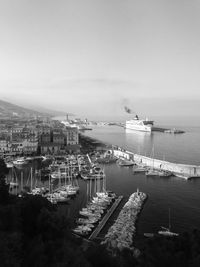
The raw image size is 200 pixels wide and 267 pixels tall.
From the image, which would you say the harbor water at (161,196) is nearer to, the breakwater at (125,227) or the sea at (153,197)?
the sea at (153,197)

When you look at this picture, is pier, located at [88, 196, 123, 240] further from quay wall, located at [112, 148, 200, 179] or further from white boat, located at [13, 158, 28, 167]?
white boat, located at [13, 158, 28, 167]

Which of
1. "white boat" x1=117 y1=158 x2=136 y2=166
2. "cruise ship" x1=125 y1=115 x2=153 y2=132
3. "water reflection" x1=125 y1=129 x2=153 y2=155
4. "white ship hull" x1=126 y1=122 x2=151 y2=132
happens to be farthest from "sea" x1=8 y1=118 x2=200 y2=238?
"cruise ship" x1=125 y1=115 x2=153 y2=132

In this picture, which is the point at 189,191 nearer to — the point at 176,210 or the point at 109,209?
the point at 176,210

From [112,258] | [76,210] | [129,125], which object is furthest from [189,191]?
[129,125]

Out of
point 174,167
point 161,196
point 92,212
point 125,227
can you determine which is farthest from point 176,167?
point 125,227

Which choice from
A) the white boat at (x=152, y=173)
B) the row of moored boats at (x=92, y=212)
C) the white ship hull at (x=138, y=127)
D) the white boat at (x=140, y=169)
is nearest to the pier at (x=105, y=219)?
the row of moored boats at (x=92, y=212)

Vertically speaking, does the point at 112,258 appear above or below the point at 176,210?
above

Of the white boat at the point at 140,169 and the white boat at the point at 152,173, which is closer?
the white boat at the point at 152,173

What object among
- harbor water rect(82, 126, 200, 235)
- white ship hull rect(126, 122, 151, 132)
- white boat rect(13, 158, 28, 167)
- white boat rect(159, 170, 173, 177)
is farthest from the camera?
white ship hull rect(126, 122, 151, 132)

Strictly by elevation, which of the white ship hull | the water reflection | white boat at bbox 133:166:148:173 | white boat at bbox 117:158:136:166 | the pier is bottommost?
the pier
